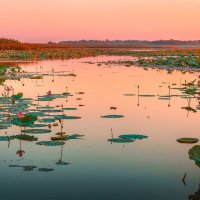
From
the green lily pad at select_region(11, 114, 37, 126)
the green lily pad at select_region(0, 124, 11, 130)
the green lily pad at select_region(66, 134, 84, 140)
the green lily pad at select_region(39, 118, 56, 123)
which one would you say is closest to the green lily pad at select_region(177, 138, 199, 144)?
the green lily pad at select_region(66, 134, 84, 140)

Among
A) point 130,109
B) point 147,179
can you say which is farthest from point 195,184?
point 130,109

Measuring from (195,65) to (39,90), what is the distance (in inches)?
537

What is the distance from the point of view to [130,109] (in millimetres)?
10664

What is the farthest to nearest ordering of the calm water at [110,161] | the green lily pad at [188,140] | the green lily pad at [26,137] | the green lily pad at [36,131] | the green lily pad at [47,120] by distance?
the green lily pad at [47,120]
the green lily pad at [36,131]
the green lily pad at [26,137]
the green lily pad at [188,140]
the calm water at [110,161]

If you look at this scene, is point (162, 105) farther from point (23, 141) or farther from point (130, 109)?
point (23, 141)

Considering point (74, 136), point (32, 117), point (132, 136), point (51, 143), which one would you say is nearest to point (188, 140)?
point (132, 136)

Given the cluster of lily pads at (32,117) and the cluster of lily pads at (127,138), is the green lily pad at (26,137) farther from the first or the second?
the cluster of lily pads at (127,138)

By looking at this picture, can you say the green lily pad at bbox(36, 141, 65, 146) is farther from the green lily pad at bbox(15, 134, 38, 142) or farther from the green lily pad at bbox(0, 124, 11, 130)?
the green lily pad at bbox(0, 124, 11, 130)

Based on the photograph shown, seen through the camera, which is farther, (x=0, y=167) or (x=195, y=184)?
(x=0, y=167)

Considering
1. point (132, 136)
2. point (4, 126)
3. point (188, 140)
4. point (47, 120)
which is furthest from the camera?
point (47, 120)

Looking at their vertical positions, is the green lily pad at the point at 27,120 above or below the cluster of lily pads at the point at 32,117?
above

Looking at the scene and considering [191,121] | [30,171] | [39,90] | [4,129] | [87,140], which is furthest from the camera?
[39,90]

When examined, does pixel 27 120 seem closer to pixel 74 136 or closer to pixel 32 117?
pixel 32 117

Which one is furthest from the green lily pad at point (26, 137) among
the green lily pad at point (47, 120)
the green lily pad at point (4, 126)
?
the green lily pad at point (47, 120)
